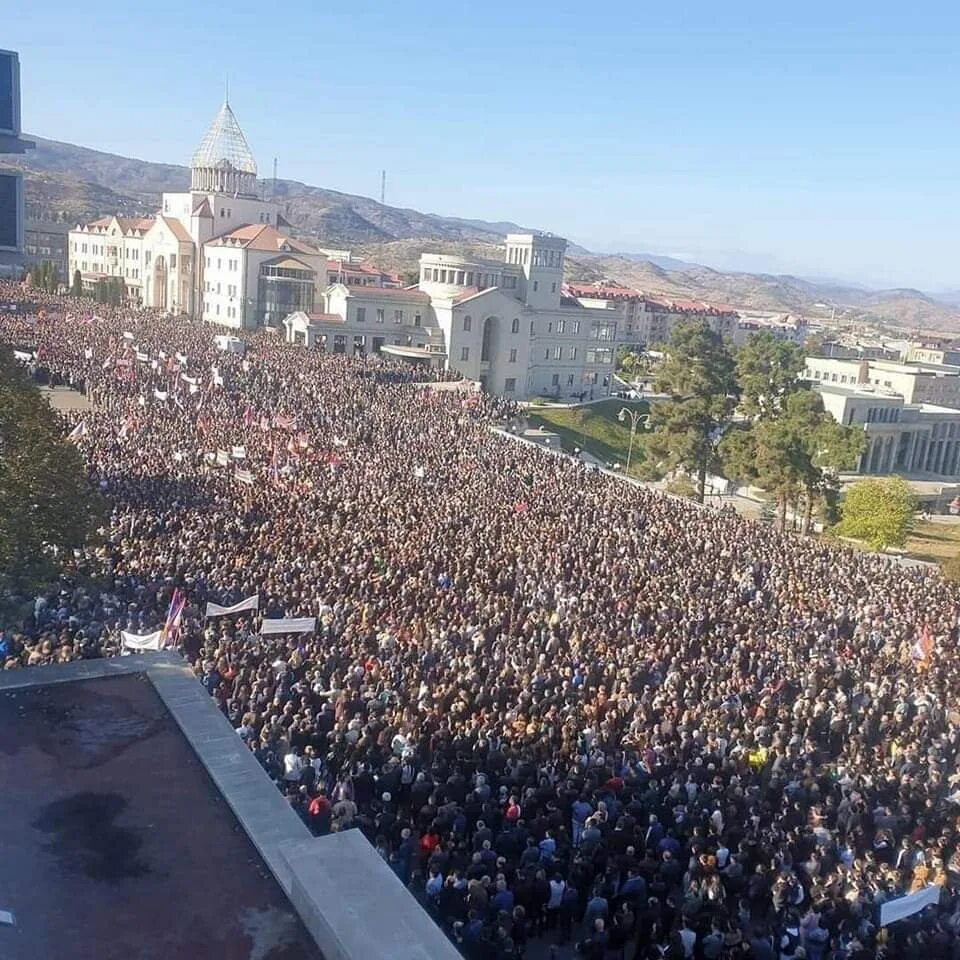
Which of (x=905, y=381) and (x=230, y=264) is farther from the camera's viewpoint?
(x=230, y=264)

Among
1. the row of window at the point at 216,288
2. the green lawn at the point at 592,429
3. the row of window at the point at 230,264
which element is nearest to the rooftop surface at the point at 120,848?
the green lawn at the point at 592,429

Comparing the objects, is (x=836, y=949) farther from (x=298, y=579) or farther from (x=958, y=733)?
(x=298, y=579)

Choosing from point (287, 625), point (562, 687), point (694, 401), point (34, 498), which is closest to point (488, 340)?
point (694, 401)

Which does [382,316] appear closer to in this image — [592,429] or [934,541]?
[592,429]

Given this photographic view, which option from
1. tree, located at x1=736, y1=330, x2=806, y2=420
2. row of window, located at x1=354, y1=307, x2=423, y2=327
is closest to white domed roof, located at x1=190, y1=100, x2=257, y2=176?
row of window, located at x1=354, y1=307, x2=423, y2=327

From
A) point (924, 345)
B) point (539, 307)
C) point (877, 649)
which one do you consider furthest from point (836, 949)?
point (924, 345)

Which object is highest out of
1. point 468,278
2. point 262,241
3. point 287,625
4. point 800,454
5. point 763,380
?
point 262,241

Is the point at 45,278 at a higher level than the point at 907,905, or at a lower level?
higher
